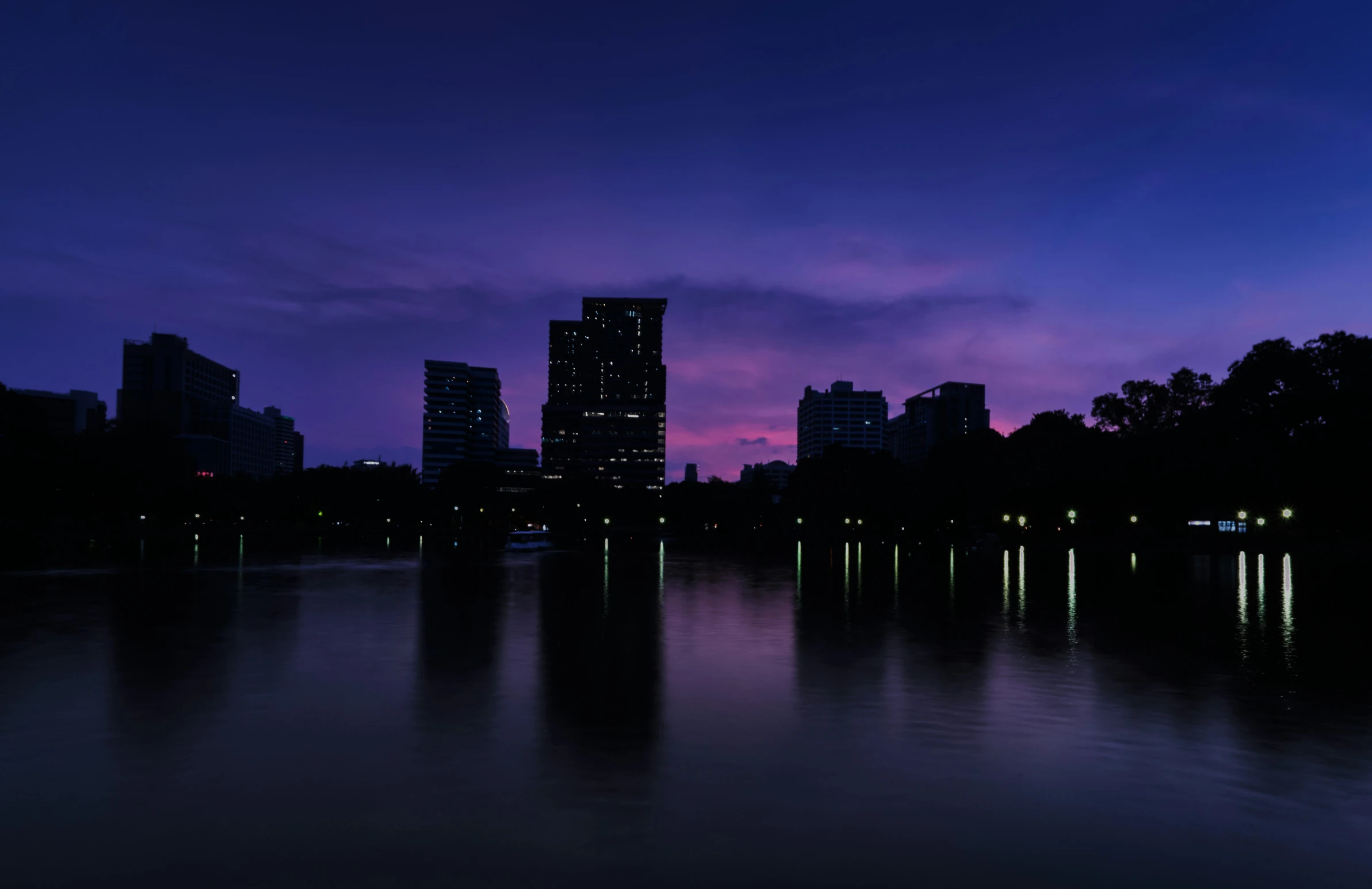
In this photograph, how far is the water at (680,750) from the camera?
268 inches

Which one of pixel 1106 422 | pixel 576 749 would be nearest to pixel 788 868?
pixel 576 749

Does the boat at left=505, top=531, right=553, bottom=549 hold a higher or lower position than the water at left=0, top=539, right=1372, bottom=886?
lower

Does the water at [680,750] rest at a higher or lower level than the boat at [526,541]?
higher

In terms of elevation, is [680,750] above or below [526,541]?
above

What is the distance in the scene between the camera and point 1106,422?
3947 inches

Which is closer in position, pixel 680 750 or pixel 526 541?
pixel 680 750

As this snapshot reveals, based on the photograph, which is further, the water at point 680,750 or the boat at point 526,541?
the boat at point 526,541

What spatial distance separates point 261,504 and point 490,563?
12713 centimetres

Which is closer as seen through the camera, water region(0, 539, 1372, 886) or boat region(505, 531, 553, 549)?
water region(0, 539, 1372, 886)

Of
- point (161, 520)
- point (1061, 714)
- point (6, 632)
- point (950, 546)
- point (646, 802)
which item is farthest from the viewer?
point (161, 520)

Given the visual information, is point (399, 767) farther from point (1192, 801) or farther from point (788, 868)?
point (1192, 801)

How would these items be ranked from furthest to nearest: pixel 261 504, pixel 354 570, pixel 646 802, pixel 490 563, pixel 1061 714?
pixel 261 504 < pixel 490 563 < pixel 354 570 < pixel 1061 714 < pixel 646 802

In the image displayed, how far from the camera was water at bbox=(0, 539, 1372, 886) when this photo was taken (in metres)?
6.80

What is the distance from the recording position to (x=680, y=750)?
9.91 m
